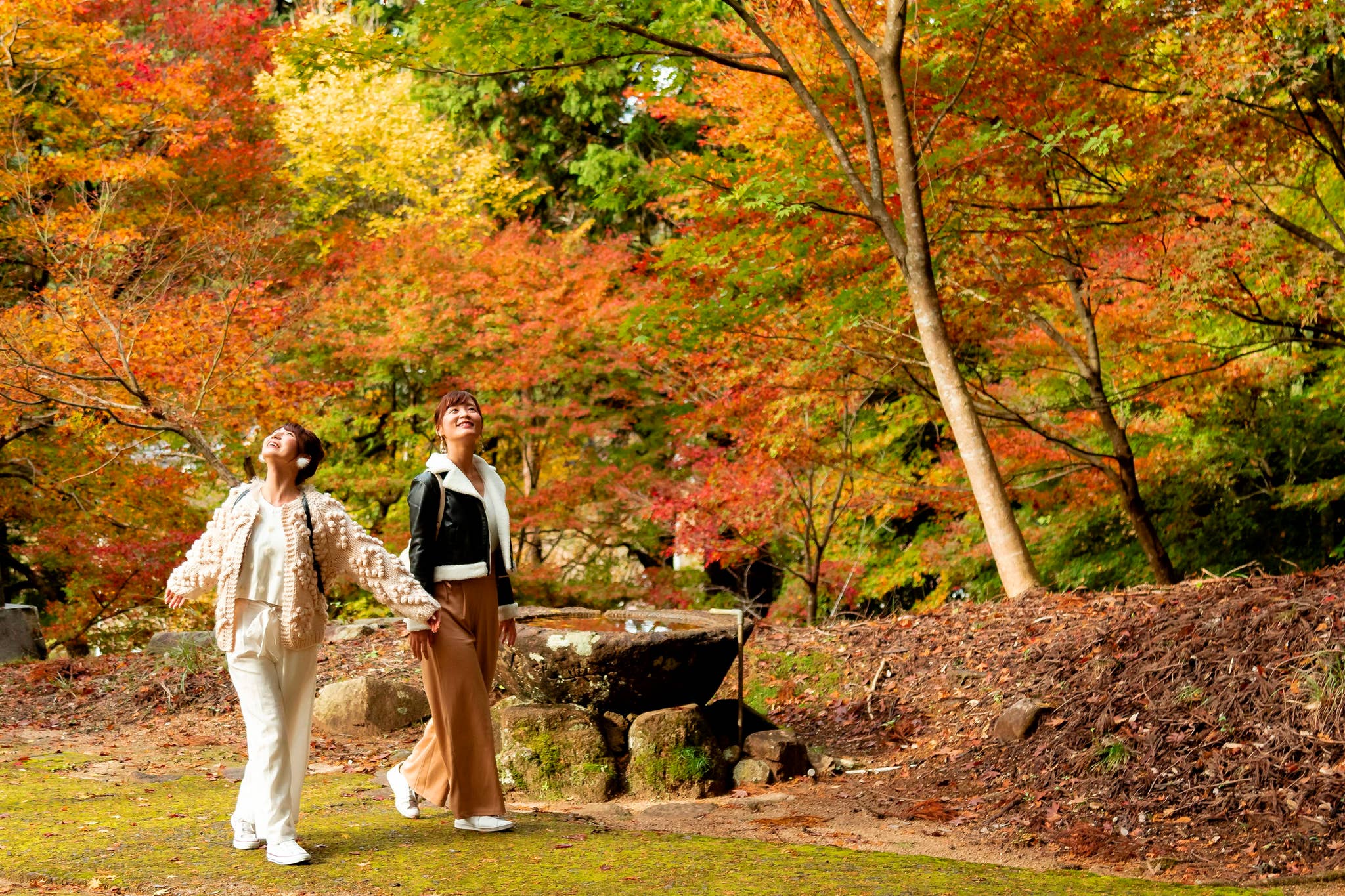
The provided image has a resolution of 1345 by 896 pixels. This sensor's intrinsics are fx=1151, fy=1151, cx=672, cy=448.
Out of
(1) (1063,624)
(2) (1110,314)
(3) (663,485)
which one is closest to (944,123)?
(2) (1110,314)

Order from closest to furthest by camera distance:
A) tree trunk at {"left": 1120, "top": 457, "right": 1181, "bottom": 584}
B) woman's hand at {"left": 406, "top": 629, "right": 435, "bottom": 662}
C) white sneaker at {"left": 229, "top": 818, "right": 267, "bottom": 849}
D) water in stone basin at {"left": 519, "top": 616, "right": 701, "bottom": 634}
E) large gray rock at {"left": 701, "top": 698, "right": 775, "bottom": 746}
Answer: white sneaker at {"left": 229, "top": 818, "right": 267, "bottom": 849} → woman's hand at {"left": 406, "top": 629, "right": 435, "bottom": 662} → large gray rock at {"left": 701, "top": 698, "right": 775, "bottom": 746} → water in stone basin at {"left": 519, "top": 616, "right": 701, "bottom": 634} → tree trunk at {"left": 1120, "top": 457, "right": 1181, "bottom": 584}

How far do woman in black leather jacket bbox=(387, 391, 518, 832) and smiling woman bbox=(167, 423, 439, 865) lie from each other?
186mm

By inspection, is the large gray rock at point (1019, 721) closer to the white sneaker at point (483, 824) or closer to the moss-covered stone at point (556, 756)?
the moss-covered stone at point (556, 756)

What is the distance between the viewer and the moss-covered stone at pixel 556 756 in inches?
223

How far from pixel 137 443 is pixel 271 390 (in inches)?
53.0

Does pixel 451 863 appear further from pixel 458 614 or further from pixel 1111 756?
pixel 1111 756

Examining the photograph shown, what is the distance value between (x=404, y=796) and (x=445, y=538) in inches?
47.1

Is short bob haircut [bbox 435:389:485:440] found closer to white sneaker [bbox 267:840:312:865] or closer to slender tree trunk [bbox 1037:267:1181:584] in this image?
white sneaker [bbox 267:840:312:865]

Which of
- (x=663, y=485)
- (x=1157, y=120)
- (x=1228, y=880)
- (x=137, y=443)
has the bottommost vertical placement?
(x=1228, y=880)

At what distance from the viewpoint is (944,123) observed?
884 cm

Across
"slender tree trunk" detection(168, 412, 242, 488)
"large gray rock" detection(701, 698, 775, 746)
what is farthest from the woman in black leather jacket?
"slender tree trunk" detection(168, 412, 242, 488)

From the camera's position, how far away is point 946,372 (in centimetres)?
791

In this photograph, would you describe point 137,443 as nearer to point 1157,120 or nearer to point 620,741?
point 620,741

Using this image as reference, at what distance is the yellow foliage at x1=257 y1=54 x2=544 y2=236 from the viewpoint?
56.9 feet
